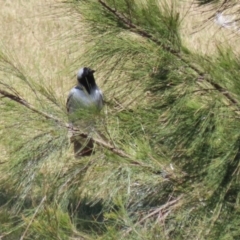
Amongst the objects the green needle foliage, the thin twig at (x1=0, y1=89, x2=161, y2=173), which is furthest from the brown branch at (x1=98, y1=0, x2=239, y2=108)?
the thin twig at (x1=0, y1=89, x2=161, y2=173)

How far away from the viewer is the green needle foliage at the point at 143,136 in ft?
6.52

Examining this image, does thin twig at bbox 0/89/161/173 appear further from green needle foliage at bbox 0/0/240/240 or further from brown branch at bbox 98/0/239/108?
brown branch at bbox 98/0/239/108

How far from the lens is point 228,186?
6.49ft

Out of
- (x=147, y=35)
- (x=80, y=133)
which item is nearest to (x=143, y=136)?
(x=80, y=133)

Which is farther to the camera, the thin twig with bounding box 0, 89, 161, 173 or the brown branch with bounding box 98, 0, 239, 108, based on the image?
the brown branch with bounding box 98, 0, 239, 108

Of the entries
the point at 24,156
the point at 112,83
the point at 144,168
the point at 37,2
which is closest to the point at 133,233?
the point at 144,168

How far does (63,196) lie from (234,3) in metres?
0.74

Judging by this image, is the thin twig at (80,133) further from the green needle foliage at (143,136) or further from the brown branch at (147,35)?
the brown branch at (147,35)

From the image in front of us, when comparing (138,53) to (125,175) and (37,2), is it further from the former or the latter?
(37,2)

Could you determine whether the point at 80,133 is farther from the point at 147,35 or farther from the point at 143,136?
the point at 147,35

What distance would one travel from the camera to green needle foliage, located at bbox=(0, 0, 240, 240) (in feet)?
6.52

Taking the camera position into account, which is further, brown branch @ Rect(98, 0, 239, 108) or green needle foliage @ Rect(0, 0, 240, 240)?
brown branch @ Rect(98, 0, 239, 108)

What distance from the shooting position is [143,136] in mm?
2078

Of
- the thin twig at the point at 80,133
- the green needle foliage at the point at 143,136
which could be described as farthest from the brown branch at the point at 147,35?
the thin twig at the point at 80,133
